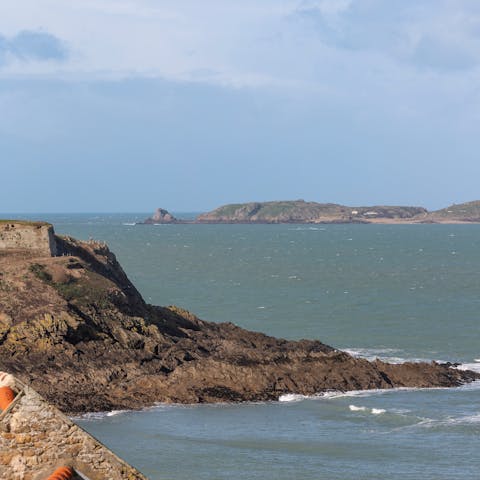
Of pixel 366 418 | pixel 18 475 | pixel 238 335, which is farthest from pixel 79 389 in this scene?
pixel 18 475

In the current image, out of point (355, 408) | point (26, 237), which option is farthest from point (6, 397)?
point (26, 237)

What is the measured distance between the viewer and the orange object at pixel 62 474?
1330 cm

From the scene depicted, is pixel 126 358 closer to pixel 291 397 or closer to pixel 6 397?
pixel 291 397

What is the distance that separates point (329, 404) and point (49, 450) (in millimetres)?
33024

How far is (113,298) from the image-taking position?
5444cm

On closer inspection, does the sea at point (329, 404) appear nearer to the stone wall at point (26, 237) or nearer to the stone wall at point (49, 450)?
the stone wall at point (26, 237)

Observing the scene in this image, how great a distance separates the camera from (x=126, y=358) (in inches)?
1923

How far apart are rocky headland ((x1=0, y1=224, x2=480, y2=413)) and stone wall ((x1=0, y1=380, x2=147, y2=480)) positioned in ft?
98.1

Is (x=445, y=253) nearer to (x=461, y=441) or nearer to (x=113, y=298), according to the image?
(x=113, y=298)

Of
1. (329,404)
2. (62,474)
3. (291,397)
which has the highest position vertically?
(62,474)

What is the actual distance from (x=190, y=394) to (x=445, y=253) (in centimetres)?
13199

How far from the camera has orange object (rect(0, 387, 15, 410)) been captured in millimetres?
13477

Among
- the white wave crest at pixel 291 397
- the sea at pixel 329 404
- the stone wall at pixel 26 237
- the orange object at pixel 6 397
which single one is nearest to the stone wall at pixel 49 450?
the orange object at pixel 6 397

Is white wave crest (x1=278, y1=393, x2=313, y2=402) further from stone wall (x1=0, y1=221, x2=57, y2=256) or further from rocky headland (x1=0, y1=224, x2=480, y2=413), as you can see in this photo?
stone wall (x1=0, y1=221, x2=57, y2=256)
